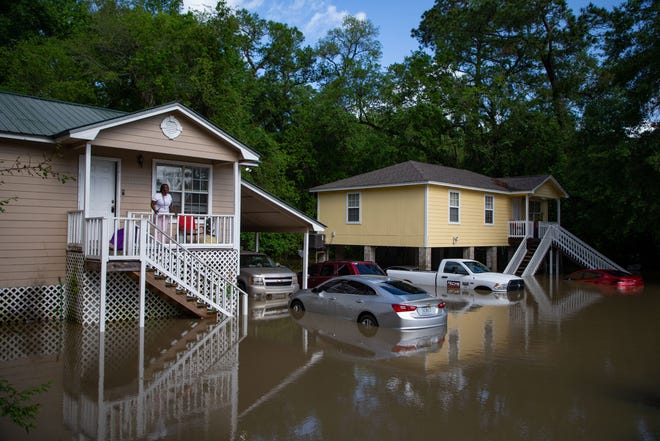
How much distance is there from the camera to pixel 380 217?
2770cm

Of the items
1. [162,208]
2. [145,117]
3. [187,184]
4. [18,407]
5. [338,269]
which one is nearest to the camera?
[18,407]

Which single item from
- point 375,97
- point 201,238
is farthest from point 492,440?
point 375,97

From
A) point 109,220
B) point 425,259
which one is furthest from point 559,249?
point 109,220

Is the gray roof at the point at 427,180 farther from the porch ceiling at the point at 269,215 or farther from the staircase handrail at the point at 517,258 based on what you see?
the porch ceiling at the point at 269,215

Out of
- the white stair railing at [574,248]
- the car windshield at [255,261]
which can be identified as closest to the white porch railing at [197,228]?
the car windshield at [255,261]

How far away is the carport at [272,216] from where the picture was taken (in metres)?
18.1

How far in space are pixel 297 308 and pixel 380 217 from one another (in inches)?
491

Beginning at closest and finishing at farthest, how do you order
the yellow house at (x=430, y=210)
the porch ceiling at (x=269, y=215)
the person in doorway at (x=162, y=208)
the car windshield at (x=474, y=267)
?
the person in doorway at (x=162, y=208), the porch ceiling at (x=269, y=215), the car windshield at (x=474, y=267), the yellow house at (x=430, y=210)

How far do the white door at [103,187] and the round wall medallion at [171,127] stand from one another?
1790 mm

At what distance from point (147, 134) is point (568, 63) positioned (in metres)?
34.9

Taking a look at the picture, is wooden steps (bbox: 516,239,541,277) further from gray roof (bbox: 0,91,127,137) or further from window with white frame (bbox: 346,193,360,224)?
gray roof (bbox: 0,91,127,137)

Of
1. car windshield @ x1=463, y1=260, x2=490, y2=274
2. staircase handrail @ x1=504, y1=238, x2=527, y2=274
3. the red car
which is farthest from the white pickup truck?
the red car

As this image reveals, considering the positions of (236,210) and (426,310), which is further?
(236,210)

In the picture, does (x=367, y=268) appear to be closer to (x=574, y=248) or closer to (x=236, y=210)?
(x=236, y=210)
